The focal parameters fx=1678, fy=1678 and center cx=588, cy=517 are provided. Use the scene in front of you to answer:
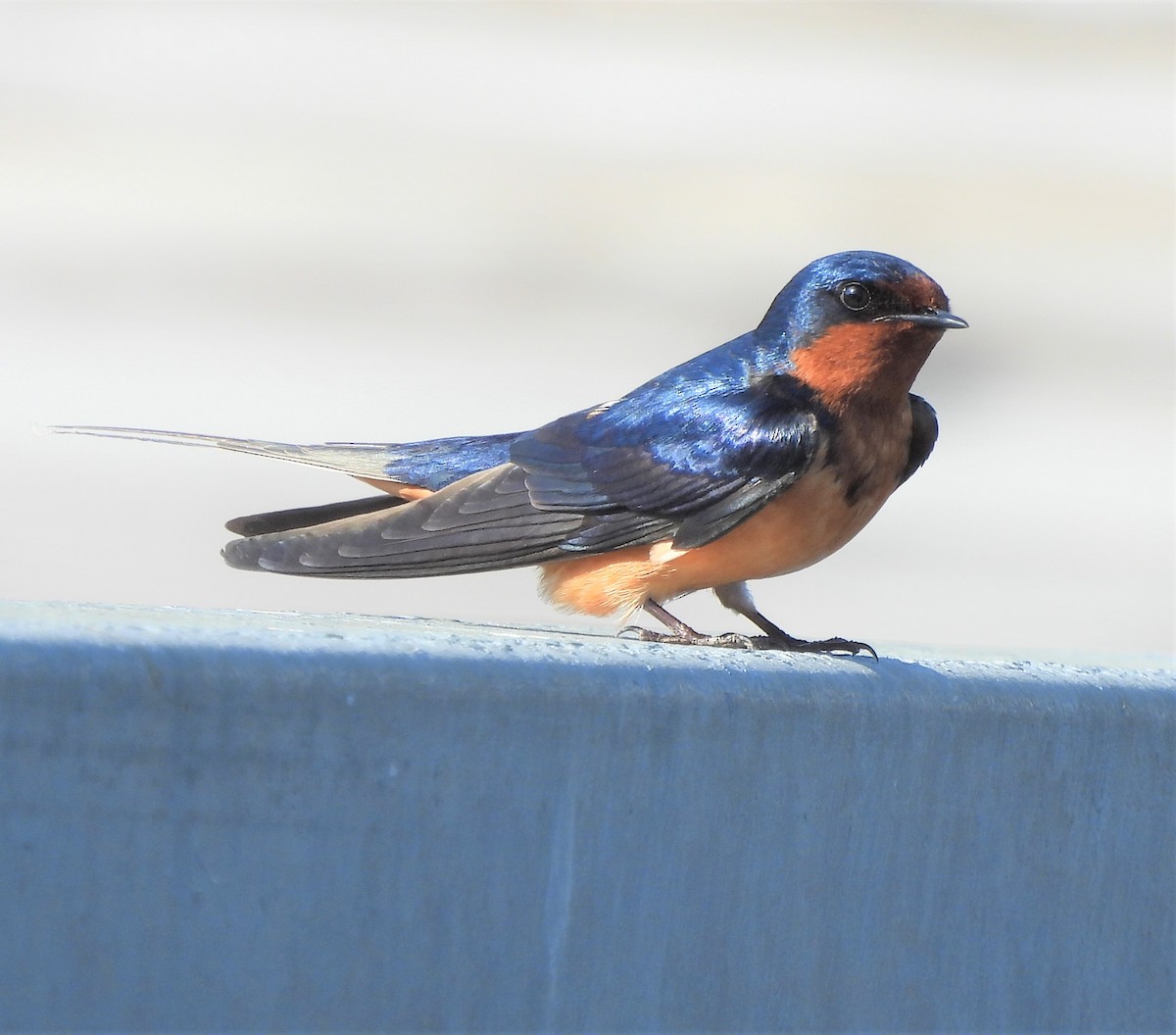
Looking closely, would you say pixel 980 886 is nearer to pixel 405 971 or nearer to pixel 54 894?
pixel 405 971

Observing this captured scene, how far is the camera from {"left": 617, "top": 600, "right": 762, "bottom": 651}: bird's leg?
337 cm

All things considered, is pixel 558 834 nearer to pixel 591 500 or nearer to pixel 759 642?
pixel 759 642

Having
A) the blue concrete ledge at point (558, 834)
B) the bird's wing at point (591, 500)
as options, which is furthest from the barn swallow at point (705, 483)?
the blue concrete ledge at point (558, 834)

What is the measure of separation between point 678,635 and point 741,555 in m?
0.23

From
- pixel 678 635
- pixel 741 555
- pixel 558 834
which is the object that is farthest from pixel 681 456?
pixel 558 834

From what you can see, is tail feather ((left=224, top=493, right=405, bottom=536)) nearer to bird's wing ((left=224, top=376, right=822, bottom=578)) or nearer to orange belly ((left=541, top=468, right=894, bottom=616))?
bird's wing ((left=224, top=376, right=822, bottom=578))

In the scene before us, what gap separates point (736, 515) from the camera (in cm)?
357

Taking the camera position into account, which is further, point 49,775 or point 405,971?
point 405,971

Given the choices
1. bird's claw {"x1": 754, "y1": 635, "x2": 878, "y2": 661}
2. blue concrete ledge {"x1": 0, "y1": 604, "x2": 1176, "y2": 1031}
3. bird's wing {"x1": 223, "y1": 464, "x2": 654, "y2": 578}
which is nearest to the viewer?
blue concrete ledge {"x1": 0, "y1": 604, "x2": 1176, "y2": 1031}

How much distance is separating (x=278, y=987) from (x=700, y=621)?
29.9ft

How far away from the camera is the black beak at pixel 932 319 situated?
3652 millimetres

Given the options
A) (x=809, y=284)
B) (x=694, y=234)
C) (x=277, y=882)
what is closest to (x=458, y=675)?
(x=277, y=882)

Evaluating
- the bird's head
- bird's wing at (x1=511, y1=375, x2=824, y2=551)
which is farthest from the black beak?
bird's wing at (x1=511, y1=375, x2=824, y2=551)

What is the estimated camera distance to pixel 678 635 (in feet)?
12.0
